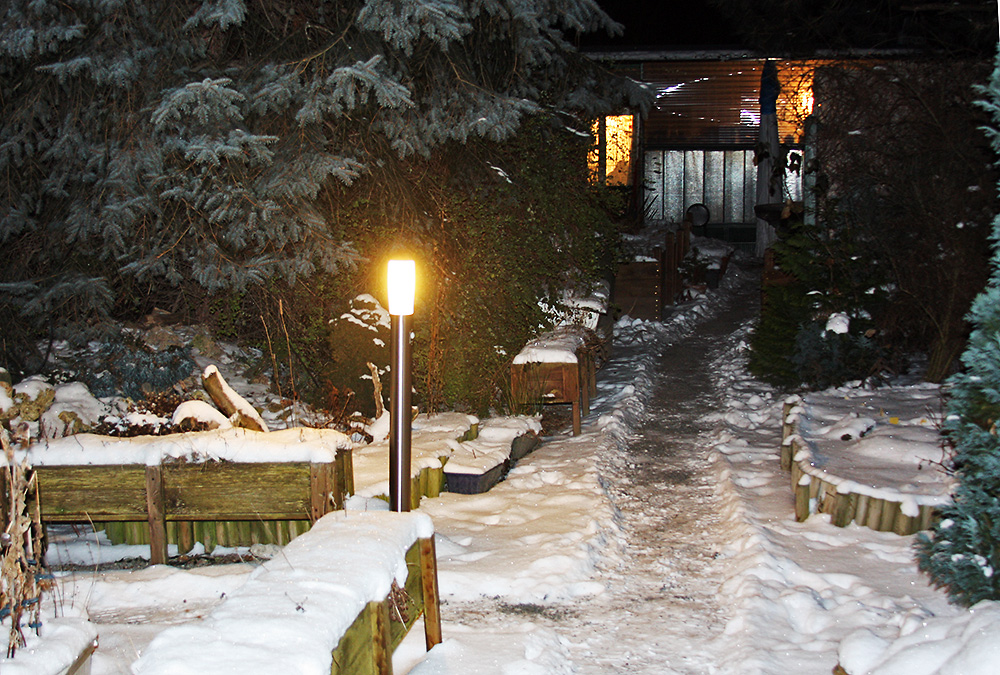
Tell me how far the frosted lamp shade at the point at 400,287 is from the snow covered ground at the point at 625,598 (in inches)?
52.4

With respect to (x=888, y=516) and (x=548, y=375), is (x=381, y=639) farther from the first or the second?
(x=548, y=375)

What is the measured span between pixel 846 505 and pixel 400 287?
3233 millimetres

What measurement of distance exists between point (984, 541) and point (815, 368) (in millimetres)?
5397

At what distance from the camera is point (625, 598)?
188 inches

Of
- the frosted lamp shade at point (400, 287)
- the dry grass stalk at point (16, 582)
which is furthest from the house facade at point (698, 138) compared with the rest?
the dry grass stalk at point (16, 582)

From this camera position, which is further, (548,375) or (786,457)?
(548,375)

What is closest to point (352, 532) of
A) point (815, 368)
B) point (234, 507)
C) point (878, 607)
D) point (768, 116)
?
point (234, 507)

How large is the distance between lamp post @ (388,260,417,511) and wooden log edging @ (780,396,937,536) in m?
2.86

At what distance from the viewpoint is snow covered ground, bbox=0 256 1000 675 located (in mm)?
3889

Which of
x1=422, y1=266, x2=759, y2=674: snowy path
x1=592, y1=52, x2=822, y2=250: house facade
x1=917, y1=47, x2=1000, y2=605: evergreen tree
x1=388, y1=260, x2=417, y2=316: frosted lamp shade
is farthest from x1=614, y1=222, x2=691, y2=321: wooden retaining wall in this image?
x1=917, y1=47, x2=1000, y2=605: evergreen tree

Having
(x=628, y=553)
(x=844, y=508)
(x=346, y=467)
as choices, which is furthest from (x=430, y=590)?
(x=844, y=508)

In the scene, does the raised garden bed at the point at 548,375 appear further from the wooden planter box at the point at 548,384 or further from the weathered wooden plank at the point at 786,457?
the weathered wooden plank at the point at 786,457

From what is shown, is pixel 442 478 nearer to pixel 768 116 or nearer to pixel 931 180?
pixel 931 180

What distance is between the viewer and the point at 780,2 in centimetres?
1288
